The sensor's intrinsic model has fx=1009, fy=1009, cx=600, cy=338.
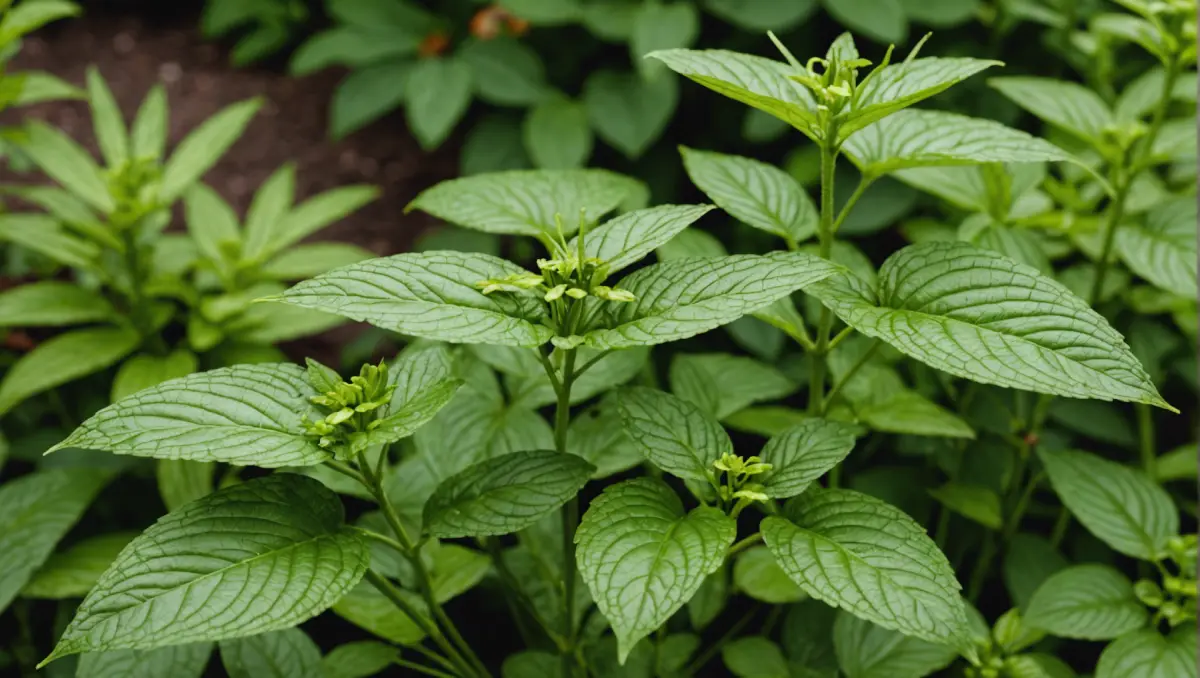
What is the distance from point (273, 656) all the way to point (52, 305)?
3.45 ft

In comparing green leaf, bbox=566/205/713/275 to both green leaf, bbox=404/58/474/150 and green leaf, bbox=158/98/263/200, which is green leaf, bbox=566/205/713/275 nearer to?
green leaf, bbox=158/98/263/200

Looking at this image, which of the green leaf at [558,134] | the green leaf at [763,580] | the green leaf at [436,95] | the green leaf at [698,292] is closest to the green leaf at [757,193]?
the green leaf at [698,292]

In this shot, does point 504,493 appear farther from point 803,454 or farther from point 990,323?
point 990,323

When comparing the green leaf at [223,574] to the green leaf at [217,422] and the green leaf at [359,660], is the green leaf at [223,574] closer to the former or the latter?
the green leaf at [217,422]

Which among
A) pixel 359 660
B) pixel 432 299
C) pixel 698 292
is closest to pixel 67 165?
pixel 359 660

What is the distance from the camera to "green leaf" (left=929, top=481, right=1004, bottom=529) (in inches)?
70.5

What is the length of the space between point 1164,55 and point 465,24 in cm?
195

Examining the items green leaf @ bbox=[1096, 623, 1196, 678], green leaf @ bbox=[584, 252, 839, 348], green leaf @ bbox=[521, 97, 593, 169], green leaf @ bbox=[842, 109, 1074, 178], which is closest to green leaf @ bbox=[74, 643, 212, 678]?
green leaf @ bbox=[584, 252, 839, 348]

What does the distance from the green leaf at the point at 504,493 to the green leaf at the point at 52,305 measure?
120 centimetres

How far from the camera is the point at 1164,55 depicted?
1.75m

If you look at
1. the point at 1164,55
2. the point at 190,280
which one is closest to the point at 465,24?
the point at 190,280

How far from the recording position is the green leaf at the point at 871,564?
111 cm

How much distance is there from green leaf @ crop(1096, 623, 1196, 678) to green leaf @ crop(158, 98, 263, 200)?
197cm

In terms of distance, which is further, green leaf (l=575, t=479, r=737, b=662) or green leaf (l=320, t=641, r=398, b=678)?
green leaf (l=320, t=641, r=398, b=678)
